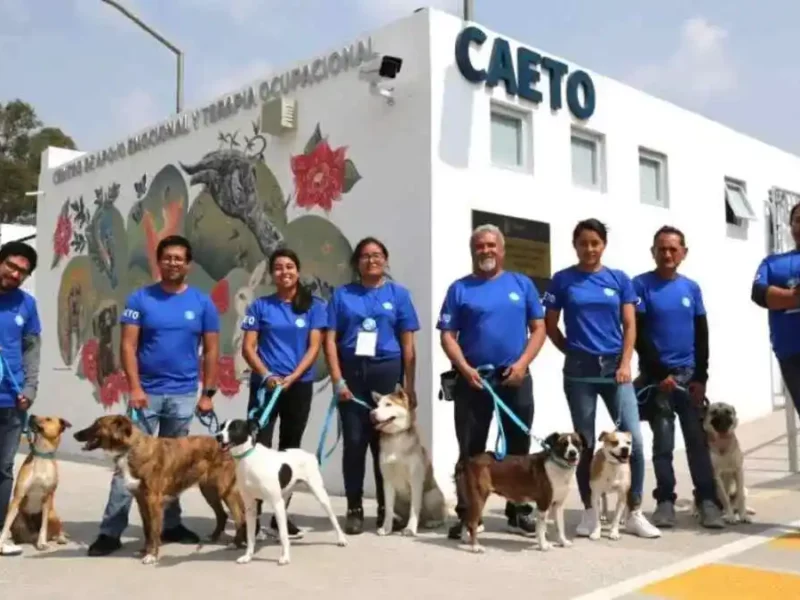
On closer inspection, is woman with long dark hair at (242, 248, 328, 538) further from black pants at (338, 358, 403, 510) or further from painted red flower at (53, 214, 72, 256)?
painted red flower at (53, 214, 72, 256)

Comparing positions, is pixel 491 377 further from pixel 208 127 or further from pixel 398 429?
pixel 208 127

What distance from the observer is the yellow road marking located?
4020 mm

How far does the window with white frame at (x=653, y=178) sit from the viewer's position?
382 inches

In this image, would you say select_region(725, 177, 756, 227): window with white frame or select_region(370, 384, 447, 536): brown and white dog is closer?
select_region(370, 384, 447, 536): brown and white dog

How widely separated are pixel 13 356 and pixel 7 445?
573 millimetres

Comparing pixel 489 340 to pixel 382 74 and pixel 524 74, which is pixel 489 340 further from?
pixel 524 74

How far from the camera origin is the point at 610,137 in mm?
8992

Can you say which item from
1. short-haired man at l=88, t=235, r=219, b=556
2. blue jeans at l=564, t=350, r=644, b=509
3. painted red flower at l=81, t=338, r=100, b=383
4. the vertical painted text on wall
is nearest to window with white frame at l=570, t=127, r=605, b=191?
the vertical painted text on wall

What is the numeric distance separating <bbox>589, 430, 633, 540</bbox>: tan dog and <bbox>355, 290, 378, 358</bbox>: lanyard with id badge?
1.60m

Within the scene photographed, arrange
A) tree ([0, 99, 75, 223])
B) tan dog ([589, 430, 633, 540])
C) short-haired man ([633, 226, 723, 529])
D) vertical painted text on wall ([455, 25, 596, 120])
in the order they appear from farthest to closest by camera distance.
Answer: tree ([0, 99, 75, 223])
vertical painted text on wall ([455, 25, 596, 120])
short-haired man ([633, 226, 723, 529])
tan dog ([589, 430, 633, 540])

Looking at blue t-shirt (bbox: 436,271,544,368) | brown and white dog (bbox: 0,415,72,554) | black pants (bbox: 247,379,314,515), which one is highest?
blue t-shirt (bbox: 436,271,544,368)

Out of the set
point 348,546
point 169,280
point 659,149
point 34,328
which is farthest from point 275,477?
point 659,149

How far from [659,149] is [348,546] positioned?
6652 mm

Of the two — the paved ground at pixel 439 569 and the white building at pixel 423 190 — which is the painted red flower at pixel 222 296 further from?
the paved ground at pixel 439 569
